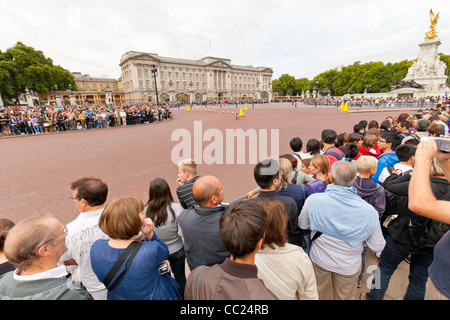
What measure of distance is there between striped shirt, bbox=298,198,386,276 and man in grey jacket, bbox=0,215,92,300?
2.20 meters

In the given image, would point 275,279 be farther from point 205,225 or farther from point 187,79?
point 187,79

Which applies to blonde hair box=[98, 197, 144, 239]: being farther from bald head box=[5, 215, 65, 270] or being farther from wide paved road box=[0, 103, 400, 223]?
wide paved road box=[0, 103, 400, 223]

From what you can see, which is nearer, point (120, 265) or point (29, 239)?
point (29, 239)

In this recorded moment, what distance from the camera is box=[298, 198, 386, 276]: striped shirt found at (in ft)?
7.02

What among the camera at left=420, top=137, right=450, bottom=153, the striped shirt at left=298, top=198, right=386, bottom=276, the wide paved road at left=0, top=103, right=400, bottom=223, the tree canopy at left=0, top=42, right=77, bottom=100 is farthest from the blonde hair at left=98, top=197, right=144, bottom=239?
the tree canopy at left=0, top=42, right=77, bottom=100

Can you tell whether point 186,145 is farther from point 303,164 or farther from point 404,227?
point 404,227

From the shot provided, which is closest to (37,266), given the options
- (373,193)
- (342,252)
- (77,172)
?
(342,252)

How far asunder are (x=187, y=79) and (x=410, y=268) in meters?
88.9

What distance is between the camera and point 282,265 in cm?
160

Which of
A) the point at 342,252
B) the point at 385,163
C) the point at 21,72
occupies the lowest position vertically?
the point at 342,252

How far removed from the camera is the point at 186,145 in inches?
433

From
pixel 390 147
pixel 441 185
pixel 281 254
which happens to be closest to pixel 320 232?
pixel 281 254
